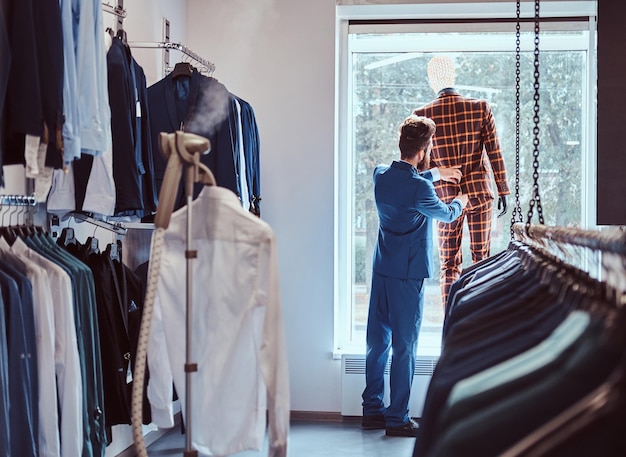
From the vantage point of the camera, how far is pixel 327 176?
518cm

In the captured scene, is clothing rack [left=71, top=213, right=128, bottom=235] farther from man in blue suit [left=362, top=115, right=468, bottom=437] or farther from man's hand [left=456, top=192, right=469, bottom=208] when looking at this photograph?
man's hand [left=456, top=192, right=469, bottom=208]

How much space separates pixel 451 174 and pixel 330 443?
177cm

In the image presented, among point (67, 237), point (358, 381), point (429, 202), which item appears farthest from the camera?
point (358, 381)

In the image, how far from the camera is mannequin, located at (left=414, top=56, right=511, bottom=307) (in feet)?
16.4

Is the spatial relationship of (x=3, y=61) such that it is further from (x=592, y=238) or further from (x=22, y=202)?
(x=592, y=238)

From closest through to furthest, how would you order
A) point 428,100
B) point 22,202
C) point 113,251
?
point 22,202
point 113,251
point 428,100

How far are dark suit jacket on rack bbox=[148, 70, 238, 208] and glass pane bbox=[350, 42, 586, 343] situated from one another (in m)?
1.46

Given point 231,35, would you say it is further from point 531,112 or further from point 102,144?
point 102,144

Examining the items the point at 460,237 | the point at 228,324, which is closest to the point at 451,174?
the point at 460,237

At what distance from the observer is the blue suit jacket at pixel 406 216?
463cm

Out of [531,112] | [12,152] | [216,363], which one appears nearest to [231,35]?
[531,112]

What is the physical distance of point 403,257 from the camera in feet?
15.5

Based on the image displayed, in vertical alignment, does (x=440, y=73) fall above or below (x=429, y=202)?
above

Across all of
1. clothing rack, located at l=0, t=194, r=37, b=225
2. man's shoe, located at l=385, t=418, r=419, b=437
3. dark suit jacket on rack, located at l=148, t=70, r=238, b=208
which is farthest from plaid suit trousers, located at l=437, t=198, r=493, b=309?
clothing rack, located at l=0, t=194, r=37, b=225
